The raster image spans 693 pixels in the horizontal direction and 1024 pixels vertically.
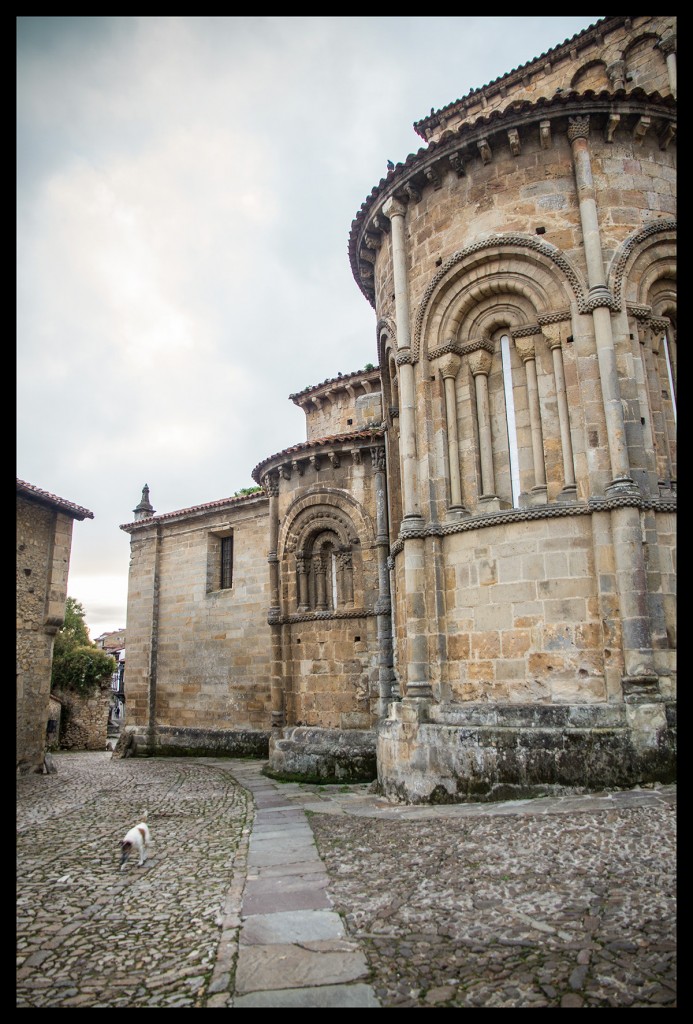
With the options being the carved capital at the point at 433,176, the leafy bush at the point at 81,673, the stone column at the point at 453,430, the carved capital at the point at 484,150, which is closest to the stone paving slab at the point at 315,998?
the stone column at the point at 453,430

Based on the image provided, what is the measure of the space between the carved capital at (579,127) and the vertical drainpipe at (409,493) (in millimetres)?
2726

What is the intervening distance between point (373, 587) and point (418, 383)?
4.87 metres

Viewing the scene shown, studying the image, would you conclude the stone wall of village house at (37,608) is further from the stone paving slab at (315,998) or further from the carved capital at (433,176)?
the stone paving slab at (315,998)

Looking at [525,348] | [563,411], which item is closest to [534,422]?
[563,411]

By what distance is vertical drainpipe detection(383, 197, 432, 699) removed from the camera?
30.9 feet

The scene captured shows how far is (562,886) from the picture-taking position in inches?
192

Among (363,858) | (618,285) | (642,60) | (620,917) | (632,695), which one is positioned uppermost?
(642,60)

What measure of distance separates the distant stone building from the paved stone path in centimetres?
657

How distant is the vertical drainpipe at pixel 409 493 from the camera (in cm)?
941

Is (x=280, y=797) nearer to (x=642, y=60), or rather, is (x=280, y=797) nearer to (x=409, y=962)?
(x=409, y=962)

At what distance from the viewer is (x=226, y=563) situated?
20.2 meters

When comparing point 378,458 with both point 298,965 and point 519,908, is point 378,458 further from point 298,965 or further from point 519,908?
point 298,965

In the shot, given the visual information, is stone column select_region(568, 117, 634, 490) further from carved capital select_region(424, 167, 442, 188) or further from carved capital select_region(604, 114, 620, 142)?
carved capital select_region(424, 167, 442, 188)

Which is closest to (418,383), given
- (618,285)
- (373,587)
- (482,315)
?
(482,315)
